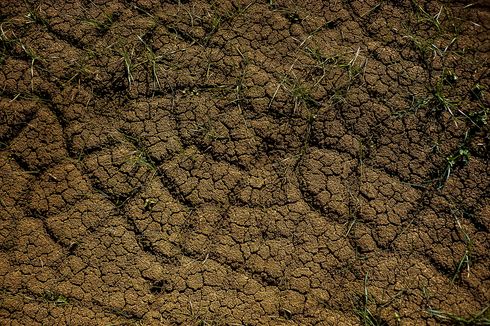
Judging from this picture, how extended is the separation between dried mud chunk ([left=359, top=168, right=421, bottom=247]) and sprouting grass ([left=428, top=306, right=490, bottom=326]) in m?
0.38

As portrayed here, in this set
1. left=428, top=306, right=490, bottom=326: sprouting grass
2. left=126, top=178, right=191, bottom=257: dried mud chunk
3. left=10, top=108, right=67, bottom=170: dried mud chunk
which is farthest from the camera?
left=10, top=108, right=67, bottom=170: dried mud chunk

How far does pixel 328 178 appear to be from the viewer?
2.25 metres

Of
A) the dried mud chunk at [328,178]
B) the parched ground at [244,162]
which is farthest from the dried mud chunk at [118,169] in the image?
the dried mud chunk at [328,178]

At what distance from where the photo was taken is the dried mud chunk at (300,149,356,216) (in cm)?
223

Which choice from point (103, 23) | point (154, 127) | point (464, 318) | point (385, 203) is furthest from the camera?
point (103, 23)

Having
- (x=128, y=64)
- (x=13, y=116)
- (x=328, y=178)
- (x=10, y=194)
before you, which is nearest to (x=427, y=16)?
(x=328, y=178)

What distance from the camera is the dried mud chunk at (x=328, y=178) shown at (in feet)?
7.30

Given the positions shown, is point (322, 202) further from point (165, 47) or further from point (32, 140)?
point (32, 140)

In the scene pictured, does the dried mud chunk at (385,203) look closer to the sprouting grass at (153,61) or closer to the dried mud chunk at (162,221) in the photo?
the dried mud chunk at (162,221)

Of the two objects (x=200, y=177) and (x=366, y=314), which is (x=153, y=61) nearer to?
(x=200, y=177)

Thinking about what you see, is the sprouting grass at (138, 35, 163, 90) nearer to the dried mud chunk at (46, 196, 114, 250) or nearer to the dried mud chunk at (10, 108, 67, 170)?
the dried mud chunk at (10, 108, 67, 170)

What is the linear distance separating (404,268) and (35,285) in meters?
1.67

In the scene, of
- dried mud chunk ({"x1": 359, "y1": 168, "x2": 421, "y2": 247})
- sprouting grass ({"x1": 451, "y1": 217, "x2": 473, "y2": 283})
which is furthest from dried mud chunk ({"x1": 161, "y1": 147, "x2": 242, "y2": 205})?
sprouting grass ({"x1": 451, "y1": 217, "x2": 473, "y2": 283})

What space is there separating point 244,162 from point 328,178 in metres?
0.40
